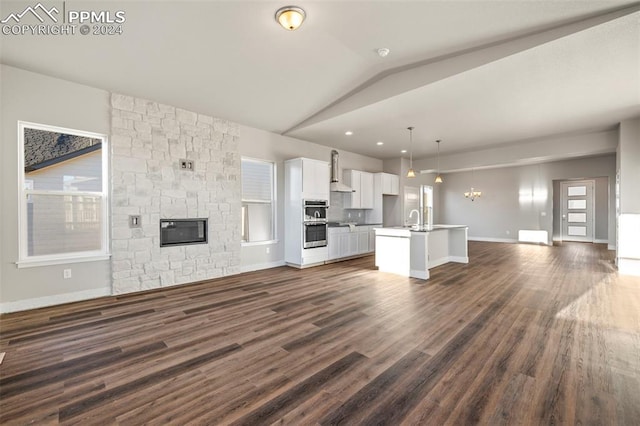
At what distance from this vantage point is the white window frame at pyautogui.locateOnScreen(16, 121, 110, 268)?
352 cm

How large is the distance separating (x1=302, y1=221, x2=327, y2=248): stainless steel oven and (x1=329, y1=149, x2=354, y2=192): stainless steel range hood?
3.54 feet

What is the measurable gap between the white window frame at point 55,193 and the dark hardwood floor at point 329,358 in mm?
618

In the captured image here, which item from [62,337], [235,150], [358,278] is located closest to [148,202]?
[235,150]

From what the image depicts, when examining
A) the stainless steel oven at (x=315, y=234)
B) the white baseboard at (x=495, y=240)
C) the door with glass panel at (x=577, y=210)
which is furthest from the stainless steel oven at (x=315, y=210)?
the door with glass panel at (x=577, y=210)

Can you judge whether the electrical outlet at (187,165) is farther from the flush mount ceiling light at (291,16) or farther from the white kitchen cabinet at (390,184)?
the white kitchen cabinet at (390,184)

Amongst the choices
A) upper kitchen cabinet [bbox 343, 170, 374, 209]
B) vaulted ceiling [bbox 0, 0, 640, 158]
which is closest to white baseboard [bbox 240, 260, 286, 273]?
upper kitchen cabinet [bbox 343, 170, 374, 209]

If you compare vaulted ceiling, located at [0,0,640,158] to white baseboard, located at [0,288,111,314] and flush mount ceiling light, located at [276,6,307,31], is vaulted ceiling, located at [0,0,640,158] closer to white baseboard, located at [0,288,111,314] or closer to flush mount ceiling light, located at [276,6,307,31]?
flush mount ceiling light, located at [276,6,307,31]

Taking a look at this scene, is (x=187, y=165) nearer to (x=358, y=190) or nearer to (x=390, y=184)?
(x=358, y=190)

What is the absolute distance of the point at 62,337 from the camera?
281 centimetres

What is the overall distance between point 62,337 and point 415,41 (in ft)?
16.3

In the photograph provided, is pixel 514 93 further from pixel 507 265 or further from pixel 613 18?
pixel 507 265

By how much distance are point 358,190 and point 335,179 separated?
979 mm

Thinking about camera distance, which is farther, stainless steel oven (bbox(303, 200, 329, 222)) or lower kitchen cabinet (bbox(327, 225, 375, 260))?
lower kitchen cabinet (bbox(327, 225, 375, 260))

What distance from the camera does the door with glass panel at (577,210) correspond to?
10219mm
